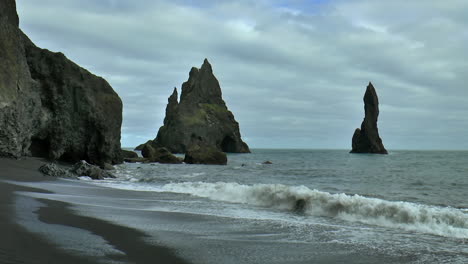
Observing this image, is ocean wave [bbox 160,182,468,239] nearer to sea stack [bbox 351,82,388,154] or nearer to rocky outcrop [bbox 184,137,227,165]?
rocky outcrop [bbox 184,137,227,165]

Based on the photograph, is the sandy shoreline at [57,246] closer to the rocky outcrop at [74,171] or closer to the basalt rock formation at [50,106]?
the rocky outcrop at [74,171]

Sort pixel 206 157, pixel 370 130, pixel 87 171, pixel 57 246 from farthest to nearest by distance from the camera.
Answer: pixel 370 130, pixel 206 157, pixel 87 171, pixel 57 246

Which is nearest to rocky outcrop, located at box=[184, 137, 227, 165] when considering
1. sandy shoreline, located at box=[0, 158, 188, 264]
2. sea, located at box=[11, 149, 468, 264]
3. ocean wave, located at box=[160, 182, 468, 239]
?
ocean wave, located at box=[160, 182, 468, 239]

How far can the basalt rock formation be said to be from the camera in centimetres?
2231

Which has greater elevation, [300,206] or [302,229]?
[302,229]

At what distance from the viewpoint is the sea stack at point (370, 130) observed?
13675 centimetres

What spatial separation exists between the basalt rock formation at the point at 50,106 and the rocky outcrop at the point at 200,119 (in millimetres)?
72373

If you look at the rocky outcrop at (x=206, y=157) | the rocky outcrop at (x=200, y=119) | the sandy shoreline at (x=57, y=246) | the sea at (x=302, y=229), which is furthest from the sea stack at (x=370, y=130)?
the sandy shoreline at (x=57, y=246)

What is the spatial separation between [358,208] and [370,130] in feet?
442

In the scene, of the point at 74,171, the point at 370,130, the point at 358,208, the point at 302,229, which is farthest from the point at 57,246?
the point at 370,130

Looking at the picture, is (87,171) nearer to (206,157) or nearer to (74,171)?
(74,171)

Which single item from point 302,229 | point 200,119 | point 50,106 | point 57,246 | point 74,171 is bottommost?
point 74,171

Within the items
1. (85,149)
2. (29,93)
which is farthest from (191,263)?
(85,149)

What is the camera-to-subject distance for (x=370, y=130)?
138 m
